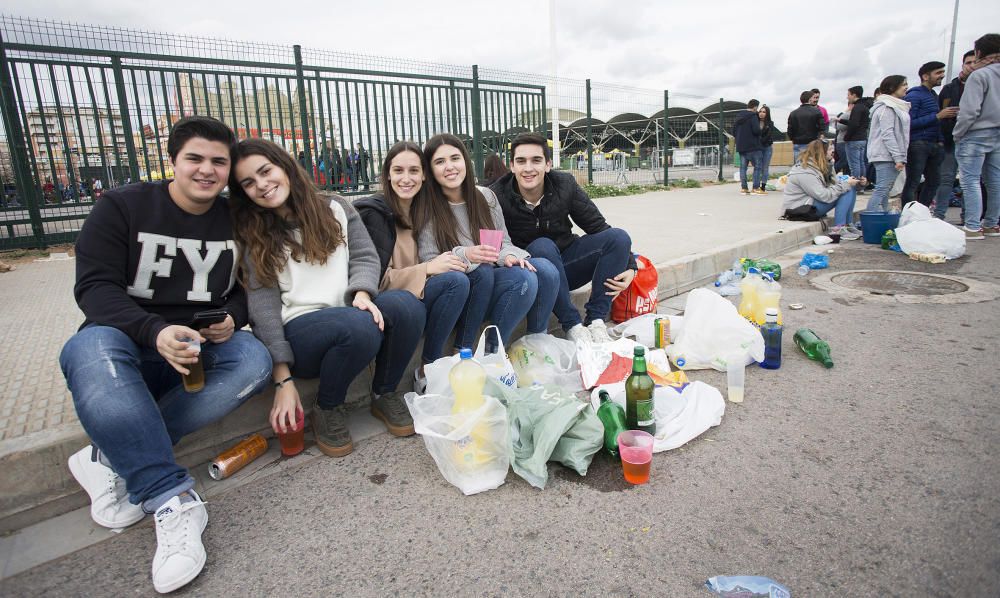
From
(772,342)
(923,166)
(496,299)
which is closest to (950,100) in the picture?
(923,166)

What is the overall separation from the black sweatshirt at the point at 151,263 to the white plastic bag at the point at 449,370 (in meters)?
0.89

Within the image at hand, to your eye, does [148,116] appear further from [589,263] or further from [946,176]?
[946,176]

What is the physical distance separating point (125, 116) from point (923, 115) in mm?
9549

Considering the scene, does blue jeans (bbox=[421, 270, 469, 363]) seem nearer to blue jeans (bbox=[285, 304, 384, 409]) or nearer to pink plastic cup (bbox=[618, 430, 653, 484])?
blue jeans (bbox=[285, 304, 384, 409])

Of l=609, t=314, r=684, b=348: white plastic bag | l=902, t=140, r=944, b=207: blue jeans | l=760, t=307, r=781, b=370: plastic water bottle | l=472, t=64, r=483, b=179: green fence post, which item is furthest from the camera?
l=472, t=64, r=483, b=179: green fence post

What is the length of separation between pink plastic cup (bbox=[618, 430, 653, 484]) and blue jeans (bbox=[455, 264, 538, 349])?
3.40 feet

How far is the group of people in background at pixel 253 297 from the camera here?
1.86 meters

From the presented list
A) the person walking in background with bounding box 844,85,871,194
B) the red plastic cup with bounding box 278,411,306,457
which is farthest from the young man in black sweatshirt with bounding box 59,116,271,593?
the person walking in background with bounding box 844,85,871,194

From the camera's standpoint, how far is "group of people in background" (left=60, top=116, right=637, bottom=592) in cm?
186

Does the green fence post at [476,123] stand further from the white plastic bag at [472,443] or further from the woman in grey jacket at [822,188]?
the white plastic bag at [472,443]

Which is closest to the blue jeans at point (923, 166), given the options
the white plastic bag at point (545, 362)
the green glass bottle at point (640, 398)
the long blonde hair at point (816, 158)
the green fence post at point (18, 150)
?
the long blonde hair at point (816, 158)

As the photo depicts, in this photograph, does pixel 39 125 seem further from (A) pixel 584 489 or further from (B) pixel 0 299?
(A) pixel 584 489

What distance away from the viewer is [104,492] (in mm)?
1983

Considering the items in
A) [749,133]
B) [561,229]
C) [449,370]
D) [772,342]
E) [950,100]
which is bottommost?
[772,342]
